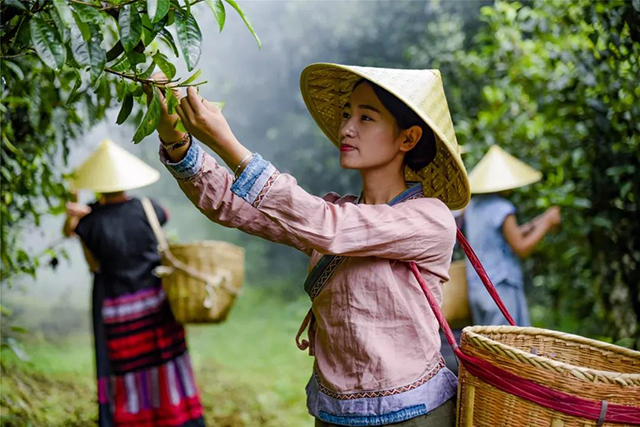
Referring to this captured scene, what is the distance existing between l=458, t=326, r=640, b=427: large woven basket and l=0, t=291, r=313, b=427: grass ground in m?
2.05

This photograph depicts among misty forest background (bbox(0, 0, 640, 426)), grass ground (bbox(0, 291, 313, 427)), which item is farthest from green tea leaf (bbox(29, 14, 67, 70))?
grass ground (bbox(0, 291, 313, 427))

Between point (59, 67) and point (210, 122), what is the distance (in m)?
0.26

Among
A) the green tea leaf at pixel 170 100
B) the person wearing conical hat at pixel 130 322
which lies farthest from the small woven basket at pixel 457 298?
the green tea leaf at pixel 170 100

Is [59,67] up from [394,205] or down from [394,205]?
up

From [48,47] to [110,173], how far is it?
2295 millimetres

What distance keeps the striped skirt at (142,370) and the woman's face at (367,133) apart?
2.06 m

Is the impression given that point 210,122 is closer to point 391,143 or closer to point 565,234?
point 391,143

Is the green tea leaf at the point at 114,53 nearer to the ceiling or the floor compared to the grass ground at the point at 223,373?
nearer to the ceiling

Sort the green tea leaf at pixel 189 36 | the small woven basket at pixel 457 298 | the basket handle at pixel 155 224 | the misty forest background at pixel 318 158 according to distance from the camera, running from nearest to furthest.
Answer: the green tea leaf at pixel 189 36 → the misty forest background at pixel 318 158 → the small woven basket at pixel 457 298 → the basket handle at pixel 155 224

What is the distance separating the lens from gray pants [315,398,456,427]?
53.2 inches

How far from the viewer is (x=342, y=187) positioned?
609 centimetres

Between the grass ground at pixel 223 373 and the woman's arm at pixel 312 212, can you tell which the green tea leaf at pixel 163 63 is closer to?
the woman's arm at pixel 312 212

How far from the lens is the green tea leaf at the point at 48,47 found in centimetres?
106

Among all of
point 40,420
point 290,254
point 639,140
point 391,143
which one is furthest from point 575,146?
point 290,254
